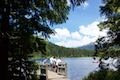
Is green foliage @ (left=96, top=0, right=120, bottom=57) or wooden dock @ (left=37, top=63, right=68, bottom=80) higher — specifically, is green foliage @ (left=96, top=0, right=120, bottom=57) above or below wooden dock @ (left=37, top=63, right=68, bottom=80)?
above

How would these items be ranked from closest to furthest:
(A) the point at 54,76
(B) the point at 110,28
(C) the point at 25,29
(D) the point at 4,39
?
(D) the point at 4,39 → (C) the point at 25,29 → (B) the point at 110,28 → (A) the point at 54,76

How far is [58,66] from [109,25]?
15.2m

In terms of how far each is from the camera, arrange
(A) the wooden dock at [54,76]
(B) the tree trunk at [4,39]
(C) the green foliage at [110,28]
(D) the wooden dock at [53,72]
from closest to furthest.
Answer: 1. (B) the tree trunk at [4,39]
2. (C) the green foliage at [110,28]
3. (D) the wooden dock at [53,72]
4. (A) the wooden dock at [54,76]

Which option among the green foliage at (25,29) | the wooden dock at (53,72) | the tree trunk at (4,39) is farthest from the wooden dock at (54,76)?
the tree trunk at (4,39)

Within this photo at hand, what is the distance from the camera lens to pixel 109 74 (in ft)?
61.1

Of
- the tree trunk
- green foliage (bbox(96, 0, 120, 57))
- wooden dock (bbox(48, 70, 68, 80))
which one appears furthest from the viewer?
wooden dock (bbox(48, 70, 68, 80))

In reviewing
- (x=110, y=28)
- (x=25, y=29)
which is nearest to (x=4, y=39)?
(x=25, y=29)

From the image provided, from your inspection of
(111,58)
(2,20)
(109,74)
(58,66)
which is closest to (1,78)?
(2,20)

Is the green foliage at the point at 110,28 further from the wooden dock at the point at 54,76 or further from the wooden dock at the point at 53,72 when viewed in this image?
the wooden dock at the point at 54,76

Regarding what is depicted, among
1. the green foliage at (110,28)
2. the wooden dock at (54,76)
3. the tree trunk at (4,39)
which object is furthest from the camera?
the wooden dock at (54,76)

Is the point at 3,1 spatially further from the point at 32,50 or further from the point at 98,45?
the point at 98,45

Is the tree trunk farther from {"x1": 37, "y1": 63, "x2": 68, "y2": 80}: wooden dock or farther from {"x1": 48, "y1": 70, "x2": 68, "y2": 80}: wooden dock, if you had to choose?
{"x1": 48, "y1": 70, "x2": 68, "y2": 80}: wooden dock

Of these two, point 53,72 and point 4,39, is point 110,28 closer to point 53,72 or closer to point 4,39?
point 4,39

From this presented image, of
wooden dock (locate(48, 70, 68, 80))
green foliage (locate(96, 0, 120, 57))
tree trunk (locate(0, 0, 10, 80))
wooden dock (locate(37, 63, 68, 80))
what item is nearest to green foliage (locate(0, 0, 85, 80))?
tree trunk (locate(0, 0, 10, 80))
